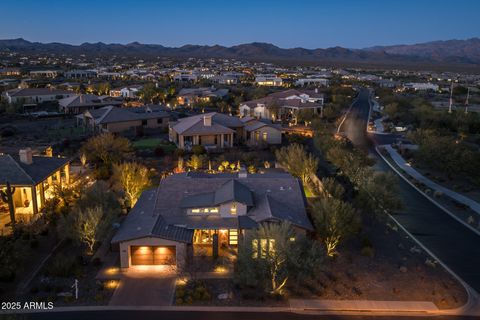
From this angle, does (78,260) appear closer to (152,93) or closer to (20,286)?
(20,286)

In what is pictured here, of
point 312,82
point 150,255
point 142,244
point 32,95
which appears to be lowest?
point 150,255

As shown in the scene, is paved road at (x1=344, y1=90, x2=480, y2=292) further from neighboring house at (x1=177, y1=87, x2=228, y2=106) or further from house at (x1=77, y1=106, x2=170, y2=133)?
neighboring house at (x1=177, y1=87, x2=228, y2=106)

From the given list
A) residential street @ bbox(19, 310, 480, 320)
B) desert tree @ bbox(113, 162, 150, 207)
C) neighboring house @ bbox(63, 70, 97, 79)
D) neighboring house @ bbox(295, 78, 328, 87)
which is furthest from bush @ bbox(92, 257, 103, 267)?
neighboring house @ bbox(63, 70, 97, 79)

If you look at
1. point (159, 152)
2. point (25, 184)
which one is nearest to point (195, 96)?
point (159, 152)

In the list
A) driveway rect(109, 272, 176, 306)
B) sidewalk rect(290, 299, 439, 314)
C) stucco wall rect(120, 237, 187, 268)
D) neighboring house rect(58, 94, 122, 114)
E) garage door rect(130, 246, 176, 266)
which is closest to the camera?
sidewalk rect(290, 299, 439, 314)

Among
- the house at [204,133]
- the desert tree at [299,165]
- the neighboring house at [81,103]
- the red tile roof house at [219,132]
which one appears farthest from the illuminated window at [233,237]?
the neighboring house at [81,103]

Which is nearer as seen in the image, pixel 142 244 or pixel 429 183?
pixel 142 244

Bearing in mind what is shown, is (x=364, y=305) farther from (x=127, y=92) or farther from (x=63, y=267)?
(x=127, y=92)
